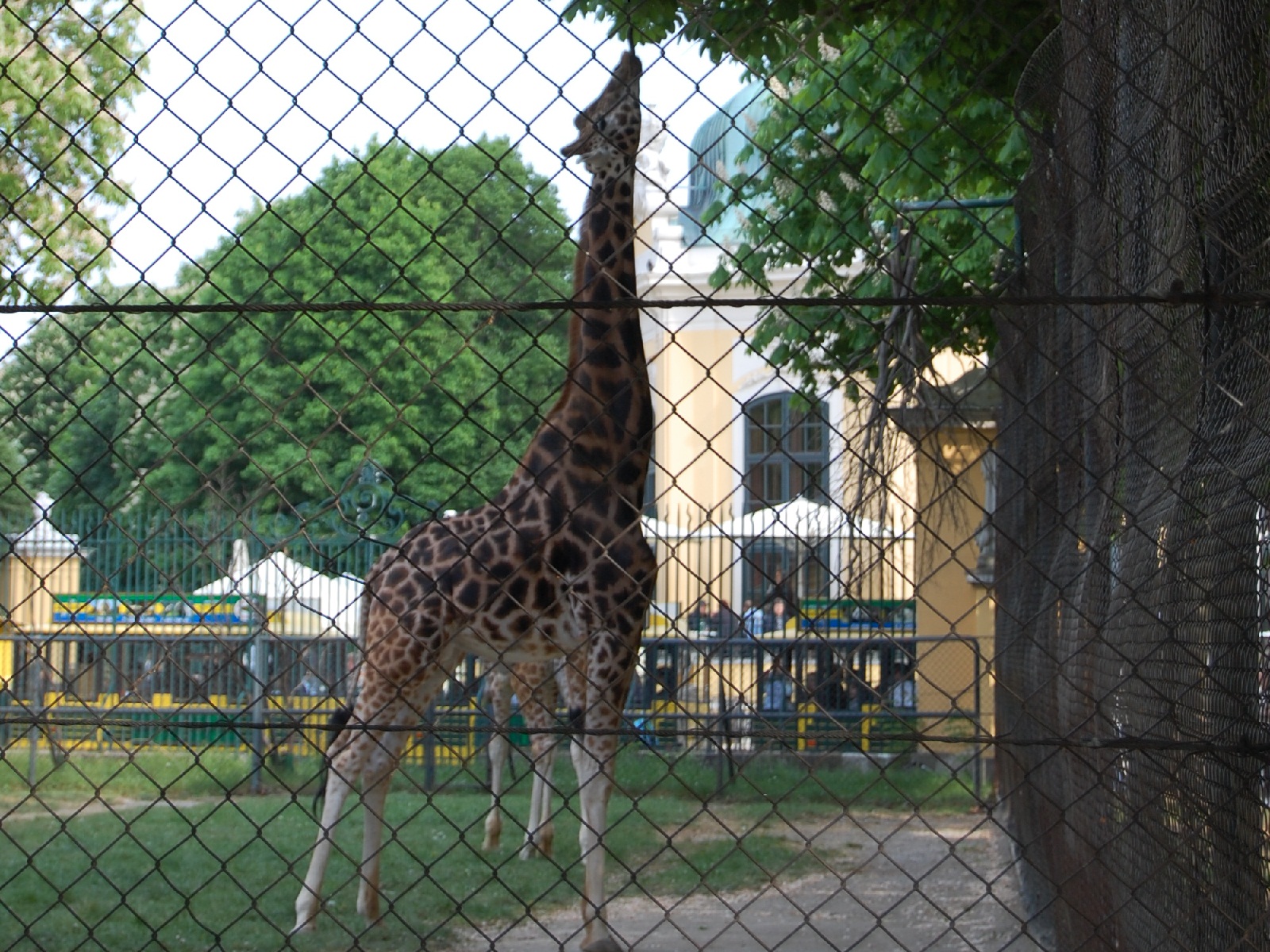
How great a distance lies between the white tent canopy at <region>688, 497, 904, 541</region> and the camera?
3.04 m

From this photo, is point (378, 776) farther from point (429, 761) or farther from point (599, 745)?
point (429, 761)

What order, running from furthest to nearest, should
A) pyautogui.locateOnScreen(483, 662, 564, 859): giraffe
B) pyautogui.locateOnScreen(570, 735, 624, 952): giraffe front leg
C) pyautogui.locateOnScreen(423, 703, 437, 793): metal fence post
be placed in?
1. pyautogui.locateOnScreen(423, 703, 437, 793): metal fence post
2. pyautogui.locateOnScreen(483, 662, 564, 859): giraffe
3. pyautogui.locateOnScreen(570, 735, 624, 952): giraffe front leg

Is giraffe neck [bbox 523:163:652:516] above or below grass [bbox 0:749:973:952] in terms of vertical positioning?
above

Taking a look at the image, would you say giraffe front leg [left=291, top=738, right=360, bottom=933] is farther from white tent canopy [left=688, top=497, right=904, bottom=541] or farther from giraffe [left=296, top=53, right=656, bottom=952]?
white tent canopy [left=688, top=497, right=904, bottom=541]

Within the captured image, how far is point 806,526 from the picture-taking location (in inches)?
271

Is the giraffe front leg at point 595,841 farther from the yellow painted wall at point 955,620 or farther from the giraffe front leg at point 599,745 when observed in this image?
the yellow painted wall at point 955,620

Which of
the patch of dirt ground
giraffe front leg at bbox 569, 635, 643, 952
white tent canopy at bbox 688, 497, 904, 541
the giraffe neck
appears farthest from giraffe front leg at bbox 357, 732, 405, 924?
white tent canopy at bbox 688, 497, 904, 541

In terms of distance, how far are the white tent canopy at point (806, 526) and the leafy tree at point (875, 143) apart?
1.43ft

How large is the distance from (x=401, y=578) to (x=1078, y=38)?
396 centimetres

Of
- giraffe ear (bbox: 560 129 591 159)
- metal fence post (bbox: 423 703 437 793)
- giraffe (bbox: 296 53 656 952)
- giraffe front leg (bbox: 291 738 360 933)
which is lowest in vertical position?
metal fence post (bbox: 423 703 437 793)

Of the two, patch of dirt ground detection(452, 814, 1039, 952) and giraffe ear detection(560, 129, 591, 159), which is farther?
patch of dirt ground detection(452, 814, 1039, 952)

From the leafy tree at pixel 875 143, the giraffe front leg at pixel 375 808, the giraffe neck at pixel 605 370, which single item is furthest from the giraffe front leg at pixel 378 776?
the leafy tree at pixel 875 143

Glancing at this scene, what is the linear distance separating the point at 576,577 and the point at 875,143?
11.8 ft

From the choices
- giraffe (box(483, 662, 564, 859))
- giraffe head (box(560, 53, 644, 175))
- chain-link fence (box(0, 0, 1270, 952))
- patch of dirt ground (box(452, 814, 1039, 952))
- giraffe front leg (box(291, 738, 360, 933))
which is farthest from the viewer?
giraffe (box(483, 662, 564, 859))
